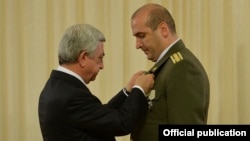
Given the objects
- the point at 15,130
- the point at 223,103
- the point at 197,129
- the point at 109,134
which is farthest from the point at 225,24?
the point at 15,130

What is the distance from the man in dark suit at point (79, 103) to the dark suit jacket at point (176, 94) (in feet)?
0.21

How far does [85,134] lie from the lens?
5.26ft

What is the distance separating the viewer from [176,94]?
5.28 ft

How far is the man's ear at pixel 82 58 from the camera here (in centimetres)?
162

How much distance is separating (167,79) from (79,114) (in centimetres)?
34

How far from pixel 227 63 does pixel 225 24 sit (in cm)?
20

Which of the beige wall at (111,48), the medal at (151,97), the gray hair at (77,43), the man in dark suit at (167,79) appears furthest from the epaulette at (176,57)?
the beige wall at (111,48)

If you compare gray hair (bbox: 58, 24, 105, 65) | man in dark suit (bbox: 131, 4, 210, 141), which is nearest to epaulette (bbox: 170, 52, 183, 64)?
man in dark suit (bbox: 131, 4, 210, 141)

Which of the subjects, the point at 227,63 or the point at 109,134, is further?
the point at 227,63

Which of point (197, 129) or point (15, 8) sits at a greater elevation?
point (15, 8)

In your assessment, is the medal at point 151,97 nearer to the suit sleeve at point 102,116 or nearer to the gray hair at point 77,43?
the suit sleeve at point 102,116

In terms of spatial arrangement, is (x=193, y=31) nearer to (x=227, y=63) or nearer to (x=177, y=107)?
(x=227, y=63)

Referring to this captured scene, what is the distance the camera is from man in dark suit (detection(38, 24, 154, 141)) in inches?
62.3

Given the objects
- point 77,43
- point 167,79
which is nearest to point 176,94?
point 167,79
